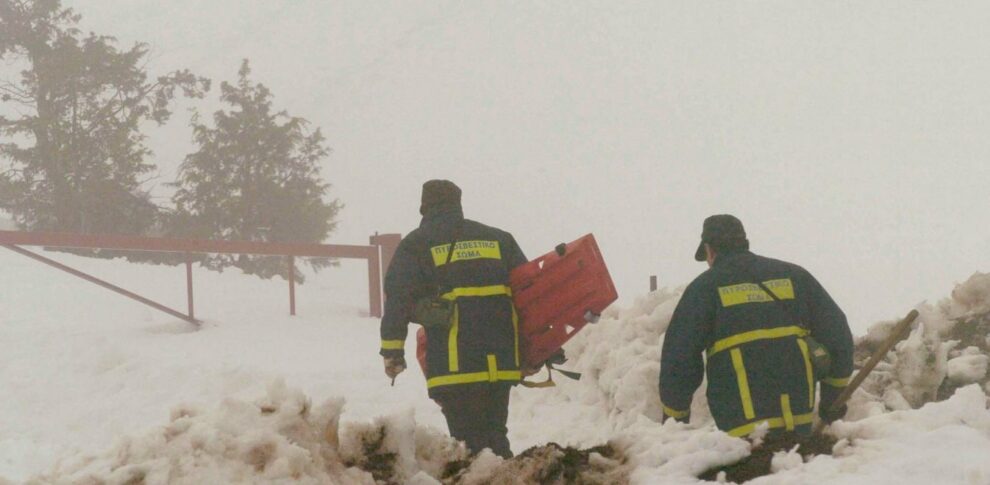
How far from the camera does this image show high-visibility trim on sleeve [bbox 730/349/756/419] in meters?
4.28

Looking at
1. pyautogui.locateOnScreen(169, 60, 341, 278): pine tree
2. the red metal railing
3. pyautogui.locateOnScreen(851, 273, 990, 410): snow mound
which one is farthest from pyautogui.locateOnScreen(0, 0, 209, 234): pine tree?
pyautogui.locateOnScreen(851, 273, 990, 410): snow mound

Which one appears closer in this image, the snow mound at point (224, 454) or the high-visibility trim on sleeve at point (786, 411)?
the snow mound at point (224, 454)

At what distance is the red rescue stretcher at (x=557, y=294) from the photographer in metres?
5.23

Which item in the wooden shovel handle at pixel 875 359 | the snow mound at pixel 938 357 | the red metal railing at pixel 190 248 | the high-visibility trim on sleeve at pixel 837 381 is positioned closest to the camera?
the wooden shovel handle at pixel 875 359

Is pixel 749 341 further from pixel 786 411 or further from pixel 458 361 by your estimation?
pixel 458 361

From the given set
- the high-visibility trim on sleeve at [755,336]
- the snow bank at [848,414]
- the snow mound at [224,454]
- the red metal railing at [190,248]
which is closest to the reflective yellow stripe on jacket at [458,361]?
the snow bank at [848,414]

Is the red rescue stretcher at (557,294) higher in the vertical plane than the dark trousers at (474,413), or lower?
higher

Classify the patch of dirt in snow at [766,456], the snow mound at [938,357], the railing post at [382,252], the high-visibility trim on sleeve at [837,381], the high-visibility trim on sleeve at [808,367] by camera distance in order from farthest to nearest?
the railing post at [382,252], the snow mound at [938,357], the high-visibility trim on sleeve at [837,381], the high-visibility trim on sleeve at [808,367], the patch of dirt in snow at [766,456]

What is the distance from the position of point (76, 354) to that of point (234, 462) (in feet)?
25.9

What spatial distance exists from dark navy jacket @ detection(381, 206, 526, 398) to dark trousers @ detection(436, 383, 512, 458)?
4 centimetres

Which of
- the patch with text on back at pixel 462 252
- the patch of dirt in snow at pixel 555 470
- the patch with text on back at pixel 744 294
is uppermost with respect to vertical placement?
the patch with text on back at pixel 462 252

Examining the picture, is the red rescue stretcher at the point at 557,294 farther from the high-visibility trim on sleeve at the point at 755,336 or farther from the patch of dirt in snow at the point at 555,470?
the patch of dirt in snow at the point at 555,470

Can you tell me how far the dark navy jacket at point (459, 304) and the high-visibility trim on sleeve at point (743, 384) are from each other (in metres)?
1.31

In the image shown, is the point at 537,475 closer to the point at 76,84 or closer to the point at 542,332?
the point at 542,332
